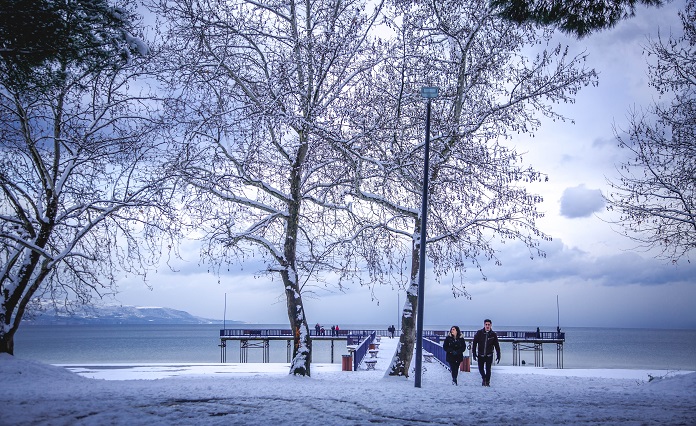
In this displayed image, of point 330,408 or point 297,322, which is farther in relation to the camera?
point 297,322

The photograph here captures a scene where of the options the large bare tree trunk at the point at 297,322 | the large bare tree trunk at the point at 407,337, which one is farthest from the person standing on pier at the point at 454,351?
the large bare tree trunk at the point at 297,322

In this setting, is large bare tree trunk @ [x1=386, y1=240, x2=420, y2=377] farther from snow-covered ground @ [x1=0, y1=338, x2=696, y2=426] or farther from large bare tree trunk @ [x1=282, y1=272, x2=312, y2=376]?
snow-covered ground @ [x1=0, y1=338, x2=696, y2=426]

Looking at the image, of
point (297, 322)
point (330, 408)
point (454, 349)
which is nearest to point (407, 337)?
point (454, 349)

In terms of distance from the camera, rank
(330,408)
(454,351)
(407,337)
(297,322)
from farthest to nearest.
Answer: (407,337)
(297,322)
(454,351)
(330,408)

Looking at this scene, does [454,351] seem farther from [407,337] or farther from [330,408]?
[330,408]

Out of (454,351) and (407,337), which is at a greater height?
(407,337)

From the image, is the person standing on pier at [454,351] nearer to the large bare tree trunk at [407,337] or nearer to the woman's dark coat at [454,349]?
the woman's dark coat at [454,349]

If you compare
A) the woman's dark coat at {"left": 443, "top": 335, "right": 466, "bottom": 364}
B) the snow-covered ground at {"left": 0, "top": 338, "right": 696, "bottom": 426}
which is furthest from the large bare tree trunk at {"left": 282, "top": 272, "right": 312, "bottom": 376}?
the snow-covered ground at {"left": 0, "top": 338, "right": 696, "bottom": 426}

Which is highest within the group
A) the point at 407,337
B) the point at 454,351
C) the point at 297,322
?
the point at 297,322

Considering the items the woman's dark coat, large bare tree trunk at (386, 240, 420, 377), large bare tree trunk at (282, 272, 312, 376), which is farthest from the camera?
large bare tree trunk at (386, 240, 420, 377)

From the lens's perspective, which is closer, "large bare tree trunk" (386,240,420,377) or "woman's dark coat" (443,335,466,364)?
"woman's dark coat" (443,335,466,364)

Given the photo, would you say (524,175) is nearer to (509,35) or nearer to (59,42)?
(509,35)

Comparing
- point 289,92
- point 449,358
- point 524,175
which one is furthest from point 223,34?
point 449,358

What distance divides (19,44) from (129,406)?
5.93 m
